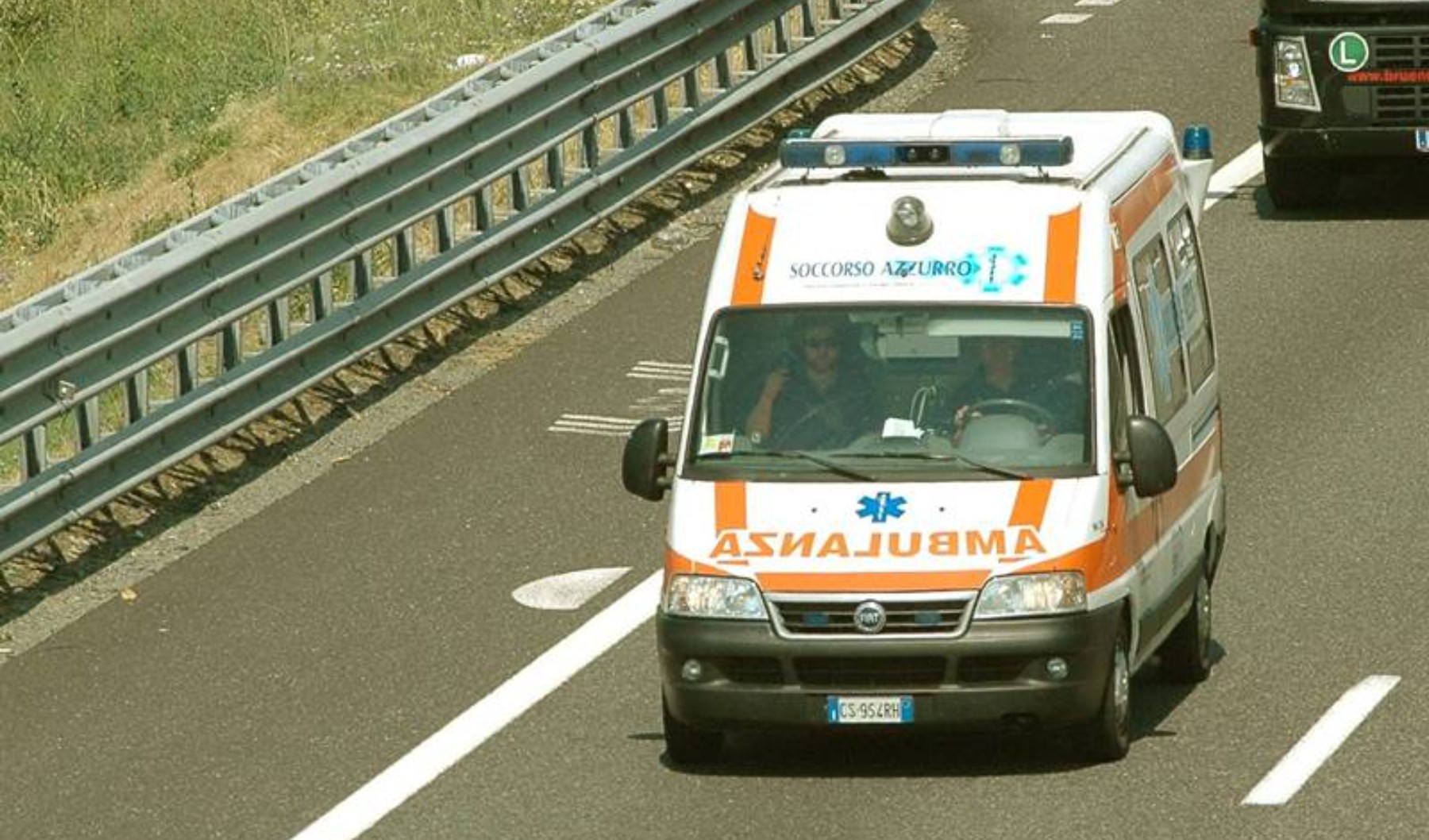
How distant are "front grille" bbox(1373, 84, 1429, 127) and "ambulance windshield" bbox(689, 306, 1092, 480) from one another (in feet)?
Answer: 28.5

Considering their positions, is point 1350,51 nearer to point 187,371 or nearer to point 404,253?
point 404,253

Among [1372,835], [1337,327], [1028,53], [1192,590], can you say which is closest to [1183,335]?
[1192,590]

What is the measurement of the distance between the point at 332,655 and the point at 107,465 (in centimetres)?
187

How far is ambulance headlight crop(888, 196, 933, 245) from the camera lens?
42.6ft

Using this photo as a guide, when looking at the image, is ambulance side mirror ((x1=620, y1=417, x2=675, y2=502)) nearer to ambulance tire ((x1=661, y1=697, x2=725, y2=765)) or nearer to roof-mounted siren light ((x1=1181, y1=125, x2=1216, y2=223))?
ambulance tire ((x1=661, y1=697, x2=725, y2=765))

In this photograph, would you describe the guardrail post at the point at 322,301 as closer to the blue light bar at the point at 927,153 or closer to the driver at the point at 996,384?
the blue light bar at the point at 927,153

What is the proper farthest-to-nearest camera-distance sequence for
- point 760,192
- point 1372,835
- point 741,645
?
point 760,192
point 741,645
point 1372,835

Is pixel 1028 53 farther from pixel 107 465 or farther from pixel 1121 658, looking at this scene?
pixel 1121 658

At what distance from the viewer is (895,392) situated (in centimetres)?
1281

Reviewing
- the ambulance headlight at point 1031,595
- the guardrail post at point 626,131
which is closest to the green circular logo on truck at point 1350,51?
the guardrail post at point 626,131

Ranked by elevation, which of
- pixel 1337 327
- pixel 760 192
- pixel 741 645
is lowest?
pixel 1337 327

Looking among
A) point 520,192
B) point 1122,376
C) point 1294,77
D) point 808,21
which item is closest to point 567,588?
point 1122,376

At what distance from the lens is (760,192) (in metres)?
13.4

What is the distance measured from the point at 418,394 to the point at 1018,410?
577 cm
